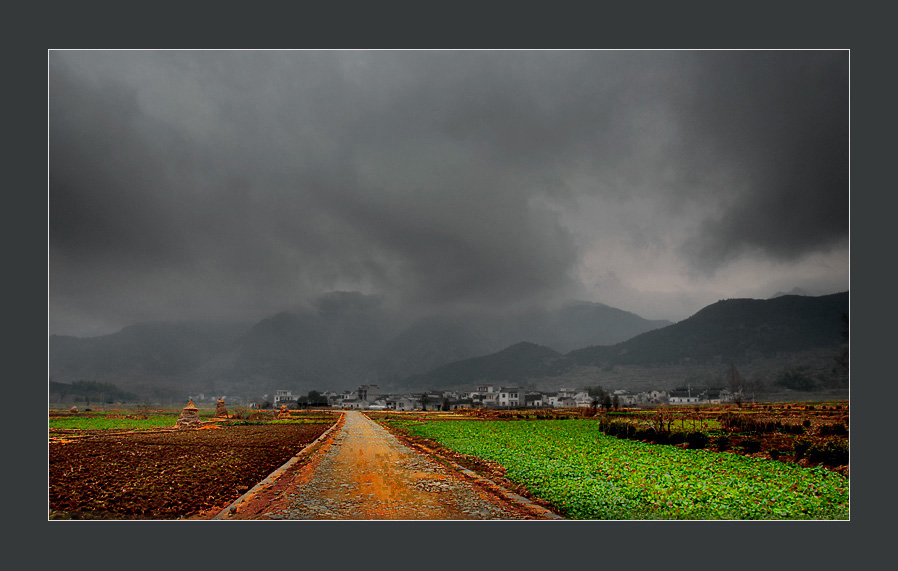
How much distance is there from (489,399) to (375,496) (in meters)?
58.4

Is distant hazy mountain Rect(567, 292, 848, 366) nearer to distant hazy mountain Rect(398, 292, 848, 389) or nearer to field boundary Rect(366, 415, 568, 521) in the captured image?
distant hazy mountain Rect(398, 292, 848, 389)

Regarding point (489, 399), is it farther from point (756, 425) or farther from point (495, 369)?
point (756, 425)

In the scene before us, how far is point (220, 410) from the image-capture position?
41594 mm

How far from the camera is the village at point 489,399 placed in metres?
46.3

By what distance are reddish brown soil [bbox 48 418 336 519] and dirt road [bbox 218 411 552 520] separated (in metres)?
1.03

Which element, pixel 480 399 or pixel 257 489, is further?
pixel 480 399

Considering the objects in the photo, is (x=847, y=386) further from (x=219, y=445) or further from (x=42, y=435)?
(x=219, y=445)

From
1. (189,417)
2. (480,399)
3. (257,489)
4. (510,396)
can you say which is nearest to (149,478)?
(257,489)

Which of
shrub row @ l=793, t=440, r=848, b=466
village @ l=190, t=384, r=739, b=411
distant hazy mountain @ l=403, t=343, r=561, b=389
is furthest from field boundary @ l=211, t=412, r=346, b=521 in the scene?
distant hazy mountain @ l=403, t=343, r=561, b=389

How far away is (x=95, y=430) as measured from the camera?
25281mm

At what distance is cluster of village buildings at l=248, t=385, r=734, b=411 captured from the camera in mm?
51863

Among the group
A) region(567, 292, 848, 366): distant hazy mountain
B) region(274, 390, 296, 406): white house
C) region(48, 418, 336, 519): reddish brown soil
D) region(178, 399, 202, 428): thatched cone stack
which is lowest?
region(274, 390, 296, 406): white house

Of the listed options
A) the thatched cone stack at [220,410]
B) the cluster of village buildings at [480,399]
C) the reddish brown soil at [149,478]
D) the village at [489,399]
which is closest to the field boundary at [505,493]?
the reddish brown soil at [149,478]

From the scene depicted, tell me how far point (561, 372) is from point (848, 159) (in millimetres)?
56281
